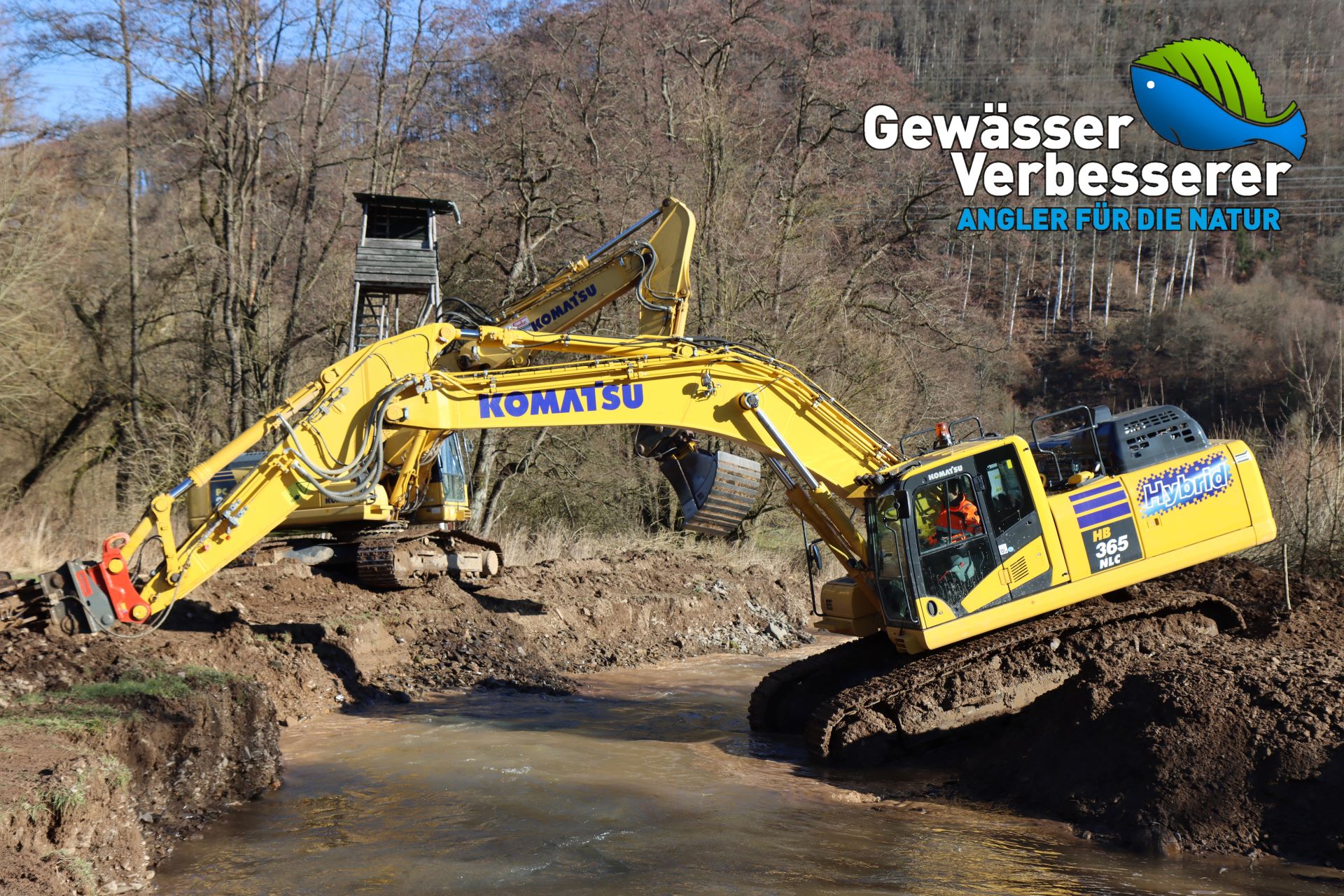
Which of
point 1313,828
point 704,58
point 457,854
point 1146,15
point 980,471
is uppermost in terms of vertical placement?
point 1146,15

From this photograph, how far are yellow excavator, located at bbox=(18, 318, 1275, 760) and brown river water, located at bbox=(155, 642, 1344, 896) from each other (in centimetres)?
123

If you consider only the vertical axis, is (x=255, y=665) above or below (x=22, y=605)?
below

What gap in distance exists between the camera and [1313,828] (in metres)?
6.58

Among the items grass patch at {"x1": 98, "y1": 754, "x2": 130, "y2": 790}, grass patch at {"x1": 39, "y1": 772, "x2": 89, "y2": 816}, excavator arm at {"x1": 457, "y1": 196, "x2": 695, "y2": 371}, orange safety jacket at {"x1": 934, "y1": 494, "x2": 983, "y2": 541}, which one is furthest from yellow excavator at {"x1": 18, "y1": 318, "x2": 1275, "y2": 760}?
grass patch at {"x1": 39, "y1": 772, "x2": 89, "y2": 816}

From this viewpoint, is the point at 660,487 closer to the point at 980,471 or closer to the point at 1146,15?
the point at 980,471

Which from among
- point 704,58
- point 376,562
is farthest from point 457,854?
point 704,58

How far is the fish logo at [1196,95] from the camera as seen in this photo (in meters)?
22.3

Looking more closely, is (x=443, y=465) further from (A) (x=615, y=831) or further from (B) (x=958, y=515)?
(A) (x=615, y=831)

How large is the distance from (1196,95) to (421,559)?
17952 mm

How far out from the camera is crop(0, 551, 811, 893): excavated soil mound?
5.86m

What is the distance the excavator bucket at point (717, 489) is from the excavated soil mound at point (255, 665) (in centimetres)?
338

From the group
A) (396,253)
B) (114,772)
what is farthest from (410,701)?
(396,253)

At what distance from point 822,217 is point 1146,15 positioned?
45605 mm

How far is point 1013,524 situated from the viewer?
914 cm
